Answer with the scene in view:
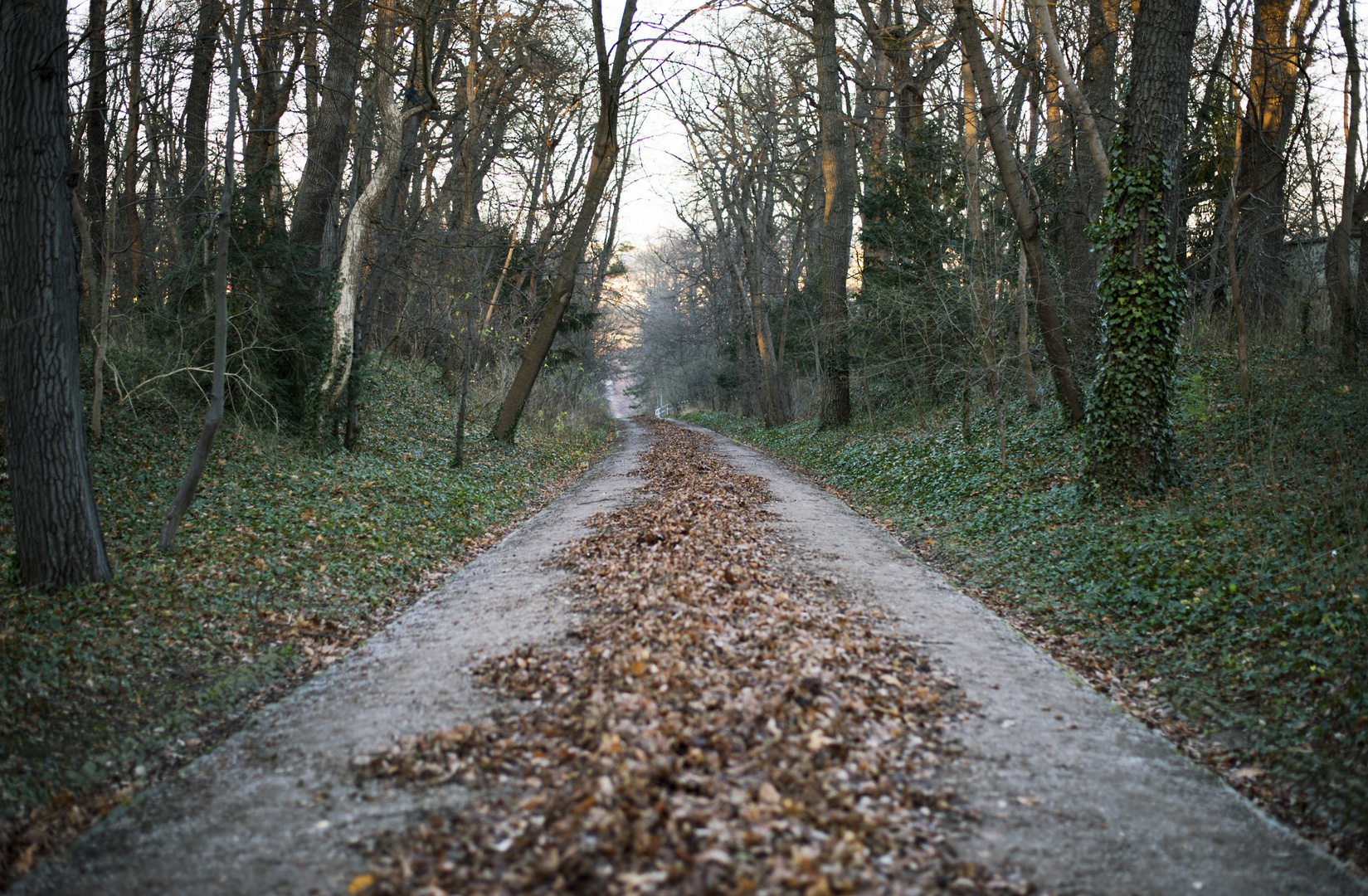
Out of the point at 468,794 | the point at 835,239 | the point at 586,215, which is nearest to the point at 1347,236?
the point at 835,239

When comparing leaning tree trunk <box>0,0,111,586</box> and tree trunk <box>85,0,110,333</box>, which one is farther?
tree trunk <box>85,0,110,333</box>

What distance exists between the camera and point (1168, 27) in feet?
29.7

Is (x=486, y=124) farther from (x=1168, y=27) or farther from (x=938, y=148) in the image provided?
(x=1168, y=27)

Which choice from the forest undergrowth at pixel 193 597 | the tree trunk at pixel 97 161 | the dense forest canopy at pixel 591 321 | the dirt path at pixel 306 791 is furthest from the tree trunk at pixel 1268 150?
the tree trunk at pixel 97 161

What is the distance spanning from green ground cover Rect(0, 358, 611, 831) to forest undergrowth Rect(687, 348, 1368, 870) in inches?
234

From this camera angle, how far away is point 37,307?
592 cm

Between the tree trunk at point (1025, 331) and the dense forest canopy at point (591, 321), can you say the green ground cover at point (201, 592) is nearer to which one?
the dense forest canopy at point (591, 321)

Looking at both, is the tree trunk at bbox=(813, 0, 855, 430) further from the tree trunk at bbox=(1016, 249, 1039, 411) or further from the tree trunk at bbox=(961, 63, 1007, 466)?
the tree trunk at bbox=(961, 63, 1007, 466)

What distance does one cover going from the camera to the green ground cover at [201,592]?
446 cm

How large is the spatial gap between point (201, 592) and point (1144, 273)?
10092 mm

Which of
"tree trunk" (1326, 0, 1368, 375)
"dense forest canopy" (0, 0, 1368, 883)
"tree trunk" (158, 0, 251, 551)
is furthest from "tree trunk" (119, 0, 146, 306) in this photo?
"tree trunk" (1326, 0, 1368, 375)

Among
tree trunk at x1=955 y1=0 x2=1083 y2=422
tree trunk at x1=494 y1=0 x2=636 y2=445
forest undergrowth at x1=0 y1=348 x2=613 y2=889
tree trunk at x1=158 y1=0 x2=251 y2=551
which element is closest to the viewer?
forest undergrowth at x1=0 y1=348 x2=613 y2=889

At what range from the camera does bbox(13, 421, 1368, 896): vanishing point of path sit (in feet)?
11.0

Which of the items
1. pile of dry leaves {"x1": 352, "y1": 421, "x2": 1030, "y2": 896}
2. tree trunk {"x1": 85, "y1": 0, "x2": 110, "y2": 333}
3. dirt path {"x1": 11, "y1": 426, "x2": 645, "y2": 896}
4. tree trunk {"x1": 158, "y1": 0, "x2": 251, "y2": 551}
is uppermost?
tree trunk {"x1": 85, "y1": 0, "x2": 110, "y2": 333}
